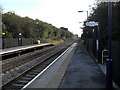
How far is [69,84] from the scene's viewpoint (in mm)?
6816

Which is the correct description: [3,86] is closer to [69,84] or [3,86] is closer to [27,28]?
[69,84]

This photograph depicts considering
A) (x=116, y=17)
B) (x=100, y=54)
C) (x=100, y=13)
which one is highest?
(x=100, y=13)

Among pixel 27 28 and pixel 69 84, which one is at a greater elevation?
pixel 27 28

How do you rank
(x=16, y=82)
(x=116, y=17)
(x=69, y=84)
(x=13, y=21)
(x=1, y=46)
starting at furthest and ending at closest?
(x=13, y=21)
(x=1, y=46)
(x=116, y=17)
(x=16, y=82)
(x=69, y=84)

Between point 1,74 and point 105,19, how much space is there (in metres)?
12.1

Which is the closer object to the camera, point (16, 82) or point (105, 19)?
point (16, 82)

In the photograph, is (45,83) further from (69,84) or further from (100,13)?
(100,13)

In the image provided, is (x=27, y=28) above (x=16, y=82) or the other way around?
above

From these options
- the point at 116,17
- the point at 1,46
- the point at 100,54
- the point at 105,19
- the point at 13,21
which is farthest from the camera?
the point at 13,21

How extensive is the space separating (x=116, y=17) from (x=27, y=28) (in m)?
33.8

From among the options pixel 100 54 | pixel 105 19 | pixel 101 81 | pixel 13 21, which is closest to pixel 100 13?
pixel 105 19

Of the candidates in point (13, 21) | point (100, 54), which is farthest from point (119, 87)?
point (13, 21)

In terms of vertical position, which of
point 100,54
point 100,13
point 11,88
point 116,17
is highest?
point 100,13

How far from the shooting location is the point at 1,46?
23.0 metres
